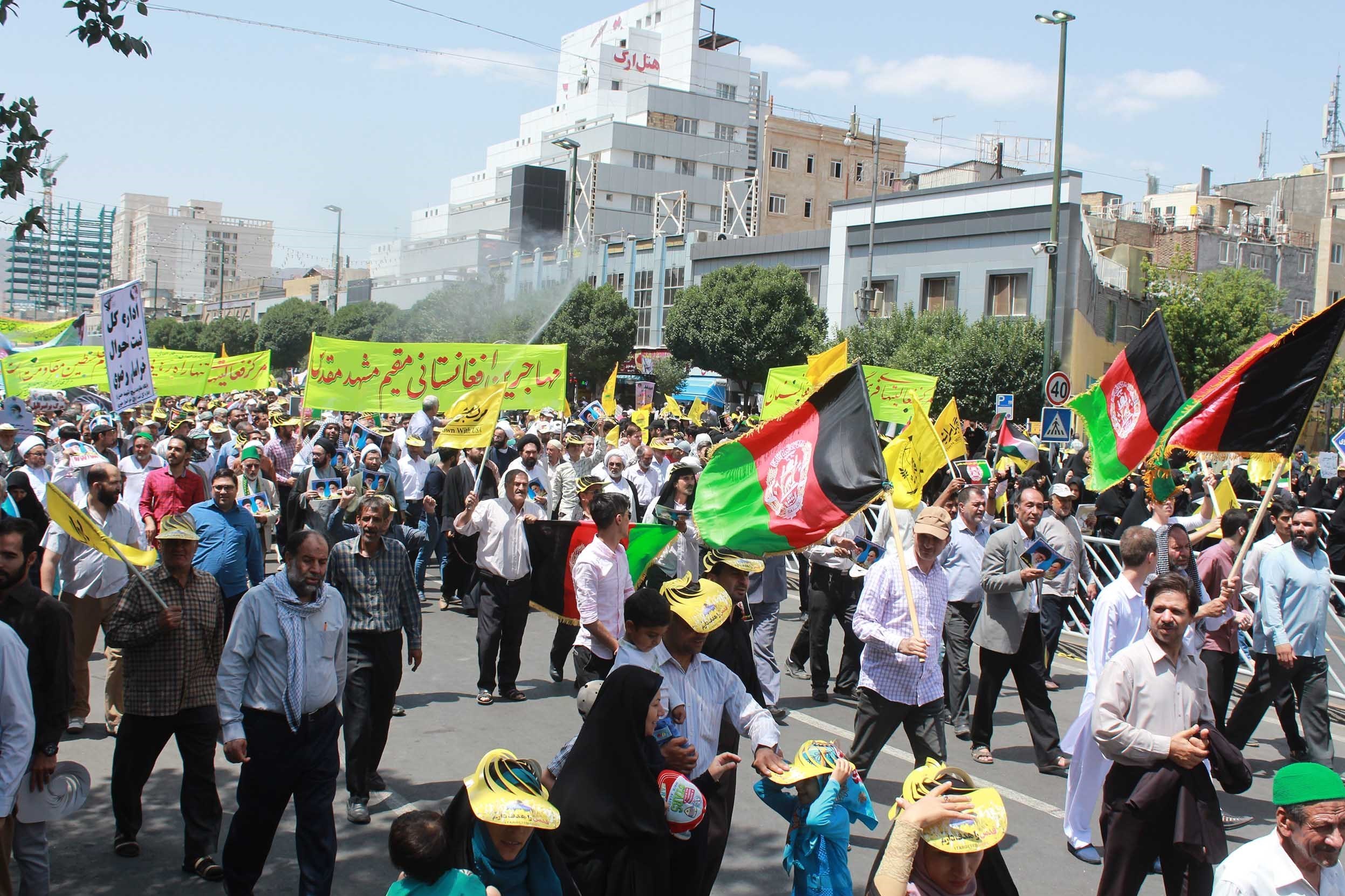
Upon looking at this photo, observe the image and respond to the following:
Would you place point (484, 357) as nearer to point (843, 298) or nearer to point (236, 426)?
point (236, 426)

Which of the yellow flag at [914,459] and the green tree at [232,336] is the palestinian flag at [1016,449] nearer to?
the yellow flag at [914,459]

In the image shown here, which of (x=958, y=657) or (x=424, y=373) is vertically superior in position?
(x=424, y=373)

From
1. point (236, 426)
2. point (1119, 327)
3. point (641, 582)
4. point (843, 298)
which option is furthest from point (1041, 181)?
point (641, 582)

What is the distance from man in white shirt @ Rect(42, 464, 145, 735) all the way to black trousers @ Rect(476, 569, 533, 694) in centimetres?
238

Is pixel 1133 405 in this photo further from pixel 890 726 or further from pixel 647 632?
pixel 647 632

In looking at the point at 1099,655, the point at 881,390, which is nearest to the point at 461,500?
the point at 881,390

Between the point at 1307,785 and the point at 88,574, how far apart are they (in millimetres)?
6969

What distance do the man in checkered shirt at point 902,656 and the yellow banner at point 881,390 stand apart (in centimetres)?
898

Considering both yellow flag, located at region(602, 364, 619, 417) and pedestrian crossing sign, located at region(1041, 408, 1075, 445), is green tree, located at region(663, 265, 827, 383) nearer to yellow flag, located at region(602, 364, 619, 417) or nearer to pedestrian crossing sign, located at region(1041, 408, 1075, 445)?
yellow flag, located at region(602, 364, 619, 417)

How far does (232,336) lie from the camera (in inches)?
3233

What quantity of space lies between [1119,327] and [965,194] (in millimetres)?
7286

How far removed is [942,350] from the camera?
3350 cm

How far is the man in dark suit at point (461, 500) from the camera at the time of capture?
11.7 metres

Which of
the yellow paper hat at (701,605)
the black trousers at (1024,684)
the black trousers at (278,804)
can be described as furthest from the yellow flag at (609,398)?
the yellow paper hat at (701,605)
